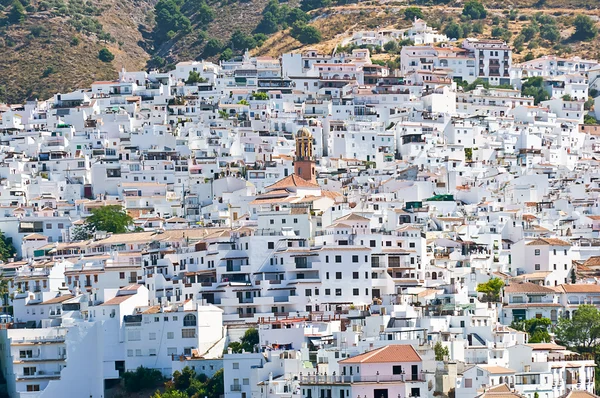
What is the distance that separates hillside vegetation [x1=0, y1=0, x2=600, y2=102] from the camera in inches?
5202

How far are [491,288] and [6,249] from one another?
26.1 m

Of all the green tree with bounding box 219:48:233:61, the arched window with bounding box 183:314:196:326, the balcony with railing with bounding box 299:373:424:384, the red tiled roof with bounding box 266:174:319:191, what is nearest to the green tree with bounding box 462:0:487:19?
the green tree with bounding box 219:48:233:61

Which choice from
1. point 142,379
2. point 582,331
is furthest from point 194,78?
point 582,331

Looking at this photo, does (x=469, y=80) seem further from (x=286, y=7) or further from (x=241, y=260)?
(x=241, y=260)

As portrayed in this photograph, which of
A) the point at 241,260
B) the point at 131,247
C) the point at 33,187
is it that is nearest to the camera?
the point at 241,260

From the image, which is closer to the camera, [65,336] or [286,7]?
[65,336]

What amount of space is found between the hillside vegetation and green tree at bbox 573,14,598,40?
15cm

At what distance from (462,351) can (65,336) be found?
52.7ft

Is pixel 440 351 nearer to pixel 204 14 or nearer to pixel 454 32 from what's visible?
pixel 454 32

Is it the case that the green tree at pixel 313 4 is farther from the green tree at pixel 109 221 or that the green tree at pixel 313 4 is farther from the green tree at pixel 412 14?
the green tree at pixel 109 221

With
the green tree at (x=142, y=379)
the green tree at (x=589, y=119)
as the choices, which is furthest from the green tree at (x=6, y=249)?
the green tree at (x=589, y=119)

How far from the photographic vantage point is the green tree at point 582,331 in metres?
67.4

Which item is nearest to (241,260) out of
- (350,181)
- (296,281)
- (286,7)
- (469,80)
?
(296,281)

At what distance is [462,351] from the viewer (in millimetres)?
62094
